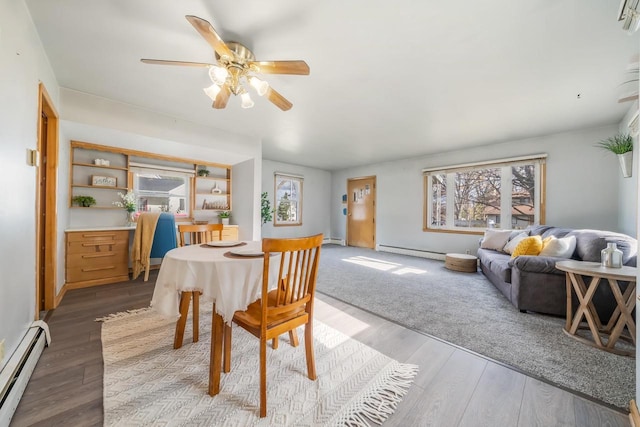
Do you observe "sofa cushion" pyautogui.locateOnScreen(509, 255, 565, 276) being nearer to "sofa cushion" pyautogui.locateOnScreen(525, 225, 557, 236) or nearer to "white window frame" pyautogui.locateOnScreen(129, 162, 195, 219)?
"sofa cushion" pyautogui.locateOnScreen(525, 225, 557, 236)

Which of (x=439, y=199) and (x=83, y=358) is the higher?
(x=439, y=199)

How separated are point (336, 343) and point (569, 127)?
4.76 m

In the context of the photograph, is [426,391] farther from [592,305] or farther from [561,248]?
[561,248]

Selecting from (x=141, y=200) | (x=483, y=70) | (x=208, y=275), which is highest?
(x=483, y=70)

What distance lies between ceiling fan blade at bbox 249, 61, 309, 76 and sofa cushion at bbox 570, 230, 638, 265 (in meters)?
3.16

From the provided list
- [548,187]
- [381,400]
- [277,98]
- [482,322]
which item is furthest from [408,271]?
[277,98]

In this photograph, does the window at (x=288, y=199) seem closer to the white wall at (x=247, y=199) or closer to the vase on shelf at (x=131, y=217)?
the white wall at (x=247, y=199)

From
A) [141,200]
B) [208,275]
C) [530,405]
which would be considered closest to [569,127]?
[530,405]

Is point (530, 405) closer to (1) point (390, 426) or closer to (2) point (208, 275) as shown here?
(1) point (390, 426)

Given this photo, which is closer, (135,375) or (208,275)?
(208,275)

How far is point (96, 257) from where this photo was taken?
10.5ft

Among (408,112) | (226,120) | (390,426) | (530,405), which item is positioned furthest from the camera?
(226,120)

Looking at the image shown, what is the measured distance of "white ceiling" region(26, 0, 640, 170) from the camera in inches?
62.6

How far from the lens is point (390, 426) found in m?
1.14
